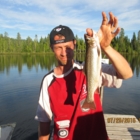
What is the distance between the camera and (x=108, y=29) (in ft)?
7.07

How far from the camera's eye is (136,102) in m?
13.4

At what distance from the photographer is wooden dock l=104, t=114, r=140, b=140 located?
5877 millimetres

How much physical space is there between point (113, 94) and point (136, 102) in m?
2.44

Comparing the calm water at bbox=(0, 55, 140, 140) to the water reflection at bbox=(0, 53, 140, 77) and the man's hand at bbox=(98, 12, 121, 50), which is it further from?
the water reflection at bbox=(0, 53, 140, 77)

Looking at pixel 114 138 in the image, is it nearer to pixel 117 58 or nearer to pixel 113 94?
pixel 117 58

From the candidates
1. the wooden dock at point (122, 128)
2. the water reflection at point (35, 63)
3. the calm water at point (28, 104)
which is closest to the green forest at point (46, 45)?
the water reflection at point (35, 63)

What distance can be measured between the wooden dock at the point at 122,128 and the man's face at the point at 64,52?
4161 millimetres

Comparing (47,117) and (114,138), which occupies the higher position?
(47,117)

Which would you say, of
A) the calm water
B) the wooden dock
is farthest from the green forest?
the wooden dock

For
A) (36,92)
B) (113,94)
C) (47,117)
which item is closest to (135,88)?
(113,94)

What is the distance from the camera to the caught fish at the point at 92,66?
218 cm

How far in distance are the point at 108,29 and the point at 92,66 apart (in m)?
0.50

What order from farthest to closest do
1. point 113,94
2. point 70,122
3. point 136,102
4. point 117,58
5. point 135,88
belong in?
point 135,88
point 113,94
point 136,102
point 70,122
point 117,58

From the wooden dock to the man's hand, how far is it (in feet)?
14.7
